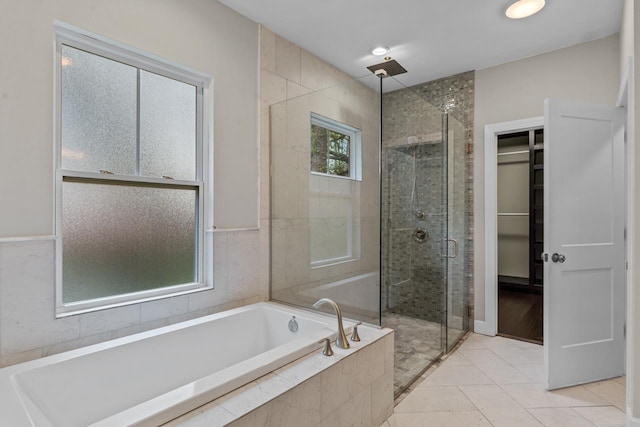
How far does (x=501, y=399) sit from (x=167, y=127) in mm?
2797

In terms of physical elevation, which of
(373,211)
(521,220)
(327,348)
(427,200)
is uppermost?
(427,200)

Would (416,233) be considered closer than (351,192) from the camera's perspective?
No

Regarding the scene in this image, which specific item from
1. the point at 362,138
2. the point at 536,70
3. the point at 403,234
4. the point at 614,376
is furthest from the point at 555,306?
the point at 536,70

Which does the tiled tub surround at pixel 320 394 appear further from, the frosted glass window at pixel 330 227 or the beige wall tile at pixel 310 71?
the beige wall tile at pixel 310 71

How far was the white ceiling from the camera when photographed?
242cm

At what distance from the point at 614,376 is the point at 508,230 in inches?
116

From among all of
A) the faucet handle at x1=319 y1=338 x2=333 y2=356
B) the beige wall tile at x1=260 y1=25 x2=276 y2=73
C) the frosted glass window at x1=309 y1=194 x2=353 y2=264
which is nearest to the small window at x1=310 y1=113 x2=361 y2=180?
the frosted glass window at x1=309 y1=194 x2=353 y2=264

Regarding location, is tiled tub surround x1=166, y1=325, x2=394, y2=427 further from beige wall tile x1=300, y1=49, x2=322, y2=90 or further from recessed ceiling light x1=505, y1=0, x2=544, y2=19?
recessed ceiling light x1=505, y1=0, x2=544, y2=19

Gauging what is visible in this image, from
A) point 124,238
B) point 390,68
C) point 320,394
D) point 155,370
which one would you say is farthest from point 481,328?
point 124,238

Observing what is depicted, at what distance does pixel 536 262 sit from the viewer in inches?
189

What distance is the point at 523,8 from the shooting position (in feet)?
7.89

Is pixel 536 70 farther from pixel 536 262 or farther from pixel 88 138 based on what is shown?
pixel 88 138

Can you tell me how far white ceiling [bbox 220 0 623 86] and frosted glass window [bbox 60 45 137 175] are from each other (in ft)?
3.17

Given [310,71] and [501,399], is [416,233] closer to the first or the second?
[501,399]
